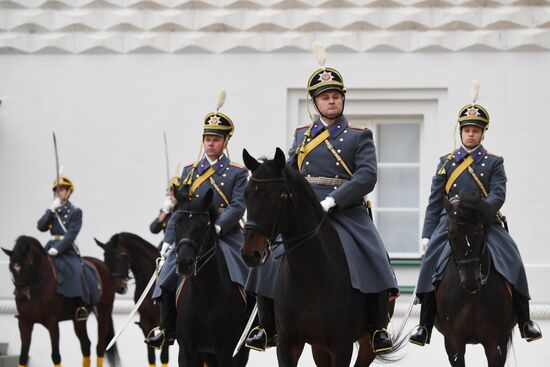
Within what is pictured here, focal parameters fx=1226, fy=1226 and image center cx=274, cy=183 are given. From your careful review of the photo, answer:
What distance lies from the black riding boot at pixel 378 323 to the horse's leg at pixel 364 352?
16.1 inches

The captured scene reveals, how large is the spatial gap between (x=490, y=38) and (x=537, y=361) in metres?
3.95

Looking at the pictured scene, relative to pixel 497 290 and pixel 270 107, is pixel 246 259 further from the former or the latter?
pixel 270 107

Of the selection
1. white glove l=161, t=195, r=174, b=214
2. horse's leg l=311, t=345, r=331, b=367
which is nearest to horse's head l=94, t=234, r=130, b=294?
white glove l=161, t=195, r=174, b=214

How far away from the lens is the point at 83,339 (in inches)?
606

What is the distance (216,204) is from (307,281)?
7.71 ft

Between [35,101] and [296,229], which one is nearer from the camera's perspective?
[296,229]

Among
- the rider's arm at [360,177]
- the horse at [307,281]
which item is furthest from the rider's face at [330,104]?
the horse at [307,281]

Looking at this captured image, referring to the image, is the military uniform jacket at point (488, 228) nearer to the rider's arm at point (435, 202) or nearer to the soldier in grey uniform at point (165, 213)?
the rider's arm at point (435, 202)

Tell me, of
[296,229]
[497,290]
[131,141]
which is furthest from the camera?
[131,141]

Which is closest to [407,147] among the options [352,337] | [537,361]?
[537,361]

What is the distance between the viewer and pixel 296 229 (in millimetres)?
7777

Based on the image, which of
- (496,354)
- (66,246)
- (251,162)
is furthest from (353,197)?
(66,246)

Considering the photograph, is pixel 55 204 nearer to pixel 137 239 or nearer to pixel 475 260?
pixel 137 239

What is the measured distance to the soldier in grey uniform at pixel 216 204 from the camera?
383 inches
